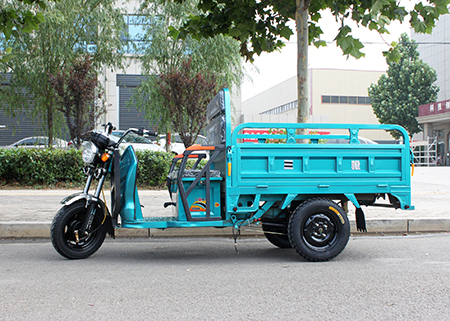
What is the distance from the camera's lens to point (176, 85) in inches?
568

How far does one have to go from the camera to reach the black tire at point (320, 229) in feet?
16.6

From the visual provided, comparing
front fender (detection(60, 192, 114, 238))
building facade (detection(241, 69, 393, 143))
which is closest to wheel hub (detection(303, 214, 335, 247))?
front fender (detection(60, 192, 114, 238))

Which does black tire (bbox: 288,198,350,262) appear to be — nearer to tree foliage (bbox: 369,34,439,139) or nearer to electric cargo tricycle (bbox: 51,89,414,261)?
electric cargo tricycle (bbox: 51,89,414,261)

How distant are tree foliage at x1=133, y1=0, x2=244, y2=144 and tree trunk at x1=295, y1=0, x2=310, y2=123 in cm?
798

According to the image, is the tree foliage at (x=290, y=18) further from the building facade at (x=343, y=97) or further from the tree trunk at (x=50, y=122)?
the building facade at (x=343, y=97)

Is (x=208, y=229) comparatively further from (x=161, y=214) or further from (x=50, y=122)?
(x=50, y=122)

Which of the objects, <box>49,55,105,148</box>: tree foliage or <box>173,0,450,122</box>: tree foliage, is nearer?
<box>173,0,450,122</box>: tree foliage

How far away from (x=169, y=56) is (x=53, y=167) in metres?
6.67

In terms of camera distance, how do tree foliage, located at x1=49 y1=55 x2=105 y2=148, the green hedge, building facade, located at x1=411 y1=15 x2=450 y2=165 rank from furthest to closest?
building facade, located at x1=411 y1=15 x2=450 y2=165 → tree foliage, located at x1=49 y1=55 x2=105 y2=148 → the green hedge

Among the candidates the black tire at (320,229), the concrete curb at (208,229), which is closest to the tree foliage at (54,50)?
the concrete curb at (208,229)

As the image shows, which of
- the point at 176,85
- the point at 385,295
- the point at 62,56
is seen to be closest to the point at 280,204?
the point at 385,295

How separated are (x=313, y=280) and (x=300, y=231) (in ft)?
2.78

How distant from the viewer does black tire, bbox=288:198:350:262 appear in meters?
5.06

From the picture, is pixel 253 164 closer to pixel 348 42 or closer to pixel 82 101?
pixel 348 42
